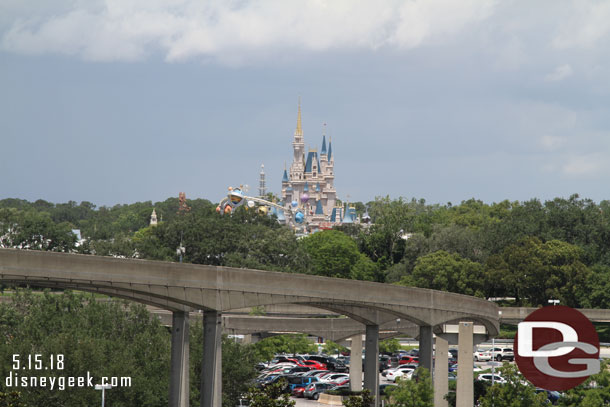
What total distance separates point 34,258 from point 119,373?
31.6ft

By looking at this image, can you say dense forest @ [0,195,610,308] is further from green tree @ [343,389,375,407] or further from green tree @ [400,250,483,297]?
green tree @ [343,389,375,407]

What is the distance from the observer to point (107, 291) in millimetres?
43094

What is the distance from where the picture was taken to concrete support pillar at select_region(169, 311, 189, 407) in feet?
146

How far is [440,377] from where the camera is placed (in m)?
65.8

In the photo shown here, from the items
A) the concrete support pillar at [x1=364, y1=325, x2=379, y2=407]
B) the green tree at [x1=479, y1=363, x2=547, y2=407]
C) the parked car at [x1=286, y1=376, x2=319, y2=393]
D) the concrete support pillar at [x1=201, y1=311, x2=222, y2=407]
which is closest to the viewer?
the concrete support pillar at [x1=201, y1=311, x2=222, y2=407]

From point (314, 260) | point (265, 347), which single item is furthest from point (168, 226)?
point (265, 347)

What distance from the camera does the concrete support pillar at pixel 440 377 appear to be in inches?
2574

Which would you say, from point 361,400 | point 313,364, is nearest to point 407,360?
point 313,364

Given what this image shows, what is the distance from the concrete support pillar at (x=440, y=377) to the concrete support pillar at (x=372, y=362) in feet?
32.7

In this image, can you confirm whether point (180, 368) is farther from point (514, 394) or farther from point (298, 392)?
point (298, 392)

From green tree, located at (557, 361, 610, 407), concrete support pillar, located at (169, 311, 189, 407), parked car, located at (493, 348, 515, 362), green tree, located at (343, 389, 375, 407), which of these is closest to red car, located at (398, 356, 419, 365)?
parked car, located at (493, 348, 515, 362)

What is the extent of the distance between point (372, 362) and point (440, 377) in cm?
1106

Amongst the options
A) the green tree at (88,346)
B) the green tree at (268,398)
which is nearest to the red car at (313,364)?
the green tree at (88,346)

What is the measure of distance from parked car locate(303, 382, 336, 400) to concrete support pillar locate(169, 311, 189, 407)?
82.8ft
